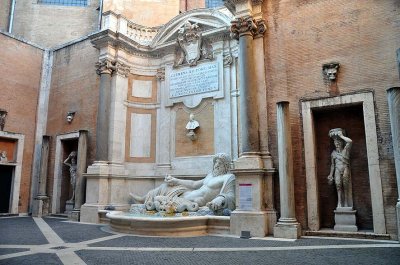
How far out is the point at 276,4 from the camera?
31.6 feet

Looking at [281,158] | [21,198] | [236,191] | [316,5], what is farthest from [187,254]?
[21,198]

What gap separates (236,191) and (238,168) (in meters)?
0.60

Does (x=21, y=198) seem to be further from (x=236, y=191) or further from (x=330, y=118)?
(x=330, y=118)

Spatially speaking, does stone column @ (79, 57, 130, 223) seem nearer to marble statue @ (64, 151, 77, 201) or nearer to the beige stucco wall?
marble statue @ (64, 151, 77, 201)

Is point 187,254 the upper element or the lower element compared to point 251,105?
lower

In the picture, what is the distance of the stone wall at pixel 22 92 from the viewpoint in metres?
13.8

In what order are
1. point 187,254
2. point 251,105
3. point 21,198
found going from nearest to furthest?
point 187,254, point 251,105, point 21,198

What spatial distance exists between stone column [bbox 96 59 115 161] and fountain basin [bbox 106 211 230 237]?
3780 mm

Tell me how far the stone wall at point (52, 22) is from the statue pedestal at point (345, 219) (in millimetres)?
16435

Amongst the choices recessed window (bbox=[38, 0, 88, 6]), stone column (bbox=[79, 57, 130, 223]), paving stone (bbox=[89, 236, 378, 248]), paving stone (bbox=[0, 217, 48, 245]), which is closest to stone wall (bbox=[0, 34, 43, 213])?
stone column (bbox=[79, 57, 130, 223])

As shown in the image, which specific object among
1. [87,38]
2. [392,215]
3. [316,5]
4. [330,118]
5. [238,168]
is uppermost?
[87,38]

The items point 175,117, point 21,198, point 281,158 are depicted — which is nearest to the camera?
point 281,158

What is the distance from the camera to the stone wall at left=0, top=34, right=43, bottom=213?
45.1ft

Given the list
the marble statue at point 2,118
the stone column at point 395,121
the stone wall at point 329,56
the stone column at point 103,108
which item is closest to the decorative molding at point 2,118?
the marble statue at point 2,118
